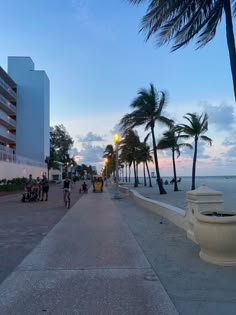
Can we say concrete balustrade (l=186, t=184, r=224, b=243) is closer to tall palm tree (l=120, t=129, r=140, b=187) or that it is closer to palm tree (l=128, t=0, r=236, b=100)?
palm tree (l=128, t=0, r=236, b=100)

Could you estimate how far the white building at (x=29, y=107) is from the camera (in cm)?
7425

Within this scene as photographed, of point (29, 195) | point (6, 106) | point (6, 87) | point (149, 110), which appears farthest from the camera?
point (6, 87)

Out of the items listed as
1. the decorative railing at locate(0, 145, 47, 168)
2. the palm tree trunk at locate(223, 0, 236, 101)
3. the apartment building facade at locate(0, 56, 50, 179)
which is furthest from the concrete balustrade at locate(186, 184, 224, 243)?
the apartment building facade at locate(0, 56, 50, 179)

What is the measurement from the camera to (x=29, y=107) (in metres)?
74.4

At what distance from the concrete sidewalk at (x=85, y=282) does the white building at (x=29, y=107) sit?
69.8m

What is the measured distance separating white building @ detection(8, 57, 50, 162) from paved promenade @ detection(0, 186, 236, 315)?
69.9 metres

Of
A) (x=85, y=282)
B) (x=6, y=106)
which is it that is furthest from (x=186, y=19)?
(x=6, y=106)

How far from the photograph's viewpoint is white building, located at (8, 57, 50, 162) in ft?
244

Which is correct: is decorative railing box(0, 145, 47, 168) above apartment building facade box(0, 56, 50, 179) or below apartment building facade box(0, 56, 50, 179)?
below

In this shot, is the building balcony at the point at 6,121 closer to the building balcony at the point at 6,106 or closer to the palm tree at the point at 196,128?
the building balcony at the point at 6,106

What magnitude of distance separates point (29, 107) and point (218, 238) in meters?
73.9

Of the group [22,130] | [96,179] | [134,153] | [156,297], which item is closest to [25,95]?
[22,130]

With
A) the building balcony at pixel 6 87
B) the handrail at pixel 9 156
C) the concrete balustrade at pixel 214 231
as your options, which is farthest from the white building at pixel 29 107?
the concrete balustrade at pixel 214 231

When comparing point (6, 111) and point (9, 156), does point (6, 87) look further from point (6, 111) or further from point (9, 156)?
point (9, 156)
